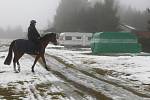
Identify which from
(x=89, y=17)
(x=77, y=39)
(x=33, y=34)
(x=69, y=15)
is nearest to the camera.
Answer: (x=33, y=34)

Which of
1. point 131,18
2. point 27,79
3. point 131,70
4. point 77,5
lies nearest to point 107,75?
point 131,70

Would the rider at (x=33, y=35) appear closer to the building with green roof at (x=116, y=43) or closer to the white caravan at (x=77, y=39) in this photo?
the building with green roof at (x=116, y=43)

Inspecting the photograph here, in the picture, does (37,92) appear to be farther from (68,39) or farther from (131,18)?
(131,18)

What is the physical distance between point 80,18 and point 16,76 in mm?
67123

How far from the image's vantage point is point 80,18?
83.0 metres

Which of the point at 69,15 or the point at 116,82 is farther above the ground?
the point at 69,15

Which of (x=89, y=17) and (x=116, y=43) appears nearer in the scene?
(x=116, y=43)

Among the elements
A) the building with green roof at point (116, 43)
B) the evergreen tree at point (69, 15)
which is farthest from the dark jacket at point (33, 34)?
the evergreen tree at point (69, 15)

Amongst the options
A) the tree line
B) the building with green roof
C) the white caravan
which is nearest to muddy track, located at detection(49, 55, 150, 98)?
the building with green roof

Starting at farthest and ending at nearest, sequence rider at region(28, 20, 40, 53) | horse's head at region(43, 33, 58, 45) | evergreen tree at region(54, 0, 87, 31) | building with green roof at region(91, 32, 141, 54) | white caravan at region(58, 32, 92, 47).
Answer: evergreen tree at region(54, 0, 87, 31), white caravan at region(58, 32, 92, 47), building with green roof at region(91, 32, 141, 54), horse's head at region(43, 33, 58, 45), rider at region(28, 20, 40, 53)

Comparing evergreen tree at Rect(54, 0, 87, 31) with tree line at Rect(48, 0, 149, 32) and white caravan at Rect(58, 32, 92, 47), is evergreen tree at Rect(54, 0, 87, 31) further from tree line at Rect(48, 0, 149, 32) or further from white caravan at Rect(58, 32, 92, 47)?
white caravan at Rect(58, 32, 92, 47)

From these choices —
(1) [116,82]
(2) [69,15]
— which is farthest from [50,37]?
(2) [69,15]

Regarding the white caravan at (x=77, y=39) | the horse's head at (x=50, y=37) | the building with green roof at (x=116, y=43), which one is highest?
the horse's head at (x=50, y=37)

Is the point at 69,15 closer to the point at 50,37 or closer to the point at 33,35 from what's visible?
the point at 50,37
